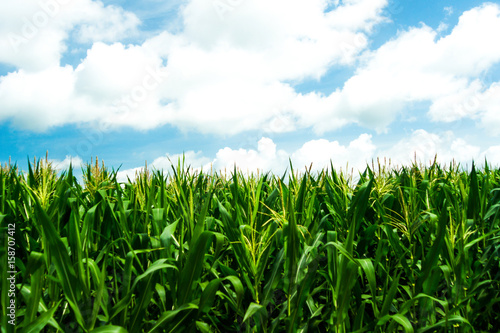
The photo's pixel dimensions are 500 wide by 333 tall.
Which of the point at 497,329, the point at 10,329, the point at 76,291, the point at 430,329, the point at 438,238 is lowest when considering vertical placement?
the point at 497,329

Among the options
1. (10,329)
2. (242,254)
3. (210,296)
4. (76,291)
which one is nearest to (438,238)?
(242,254)

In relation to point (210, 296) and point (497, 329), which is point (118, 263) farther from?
point (497, 329)

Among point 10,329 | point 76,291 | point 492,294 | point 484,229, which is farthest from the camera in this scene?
point 484,229

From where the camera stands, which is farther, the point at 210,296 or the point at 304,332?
the point at 304,332

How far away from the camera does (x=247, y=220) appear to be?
8.64ft

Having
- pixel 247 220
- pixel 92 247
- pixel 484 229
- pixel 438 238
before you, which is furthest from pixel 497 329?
pixel 92 247

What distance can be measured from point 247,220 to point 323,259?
64cm

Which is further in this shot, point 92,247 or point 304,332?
point 92,247

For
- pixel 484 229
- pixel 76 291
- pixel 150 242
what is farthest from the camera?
pixel 484 229

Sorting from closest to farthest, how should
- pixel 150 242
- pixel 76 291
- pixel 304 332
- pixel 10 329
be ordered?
pixel 10 329, pixel 76 291, pixel 304 332, pixel 150 242

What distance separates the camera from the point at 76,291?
1882 mm

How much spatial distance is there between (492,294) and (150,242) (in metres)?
2.60

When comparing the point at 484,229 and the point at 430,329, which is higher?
the point at 484,229

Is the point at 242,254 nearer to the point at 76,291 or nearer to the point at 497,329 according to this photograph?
the point at 76,291
